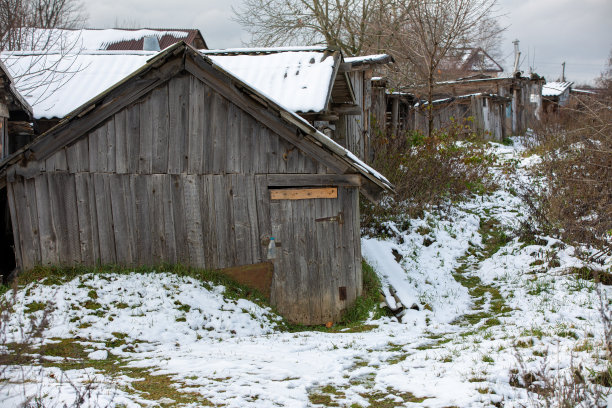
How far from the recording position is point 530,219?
13133 millimetres

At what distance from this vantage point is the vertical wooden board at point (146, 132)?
8.95 meters

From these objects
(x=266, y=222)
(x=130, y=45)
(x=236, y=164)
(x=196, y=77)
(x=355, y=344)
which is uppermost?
(x=130, y=45)

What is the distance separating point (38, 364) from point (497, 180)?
1645 cm

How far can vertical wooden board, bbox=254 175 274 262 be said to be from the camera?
Result: 9000 millimetres

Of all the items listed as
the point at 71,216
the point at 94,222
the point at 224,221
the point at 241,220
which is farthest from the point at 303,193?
the point at 71,216

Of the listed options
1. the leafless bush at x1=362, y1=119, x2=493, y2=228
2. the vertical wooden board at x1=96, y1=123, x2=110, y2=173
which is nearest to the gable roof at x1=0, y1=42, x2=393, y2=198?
the vertical wooden board at x1=96, y1=123, x2=110, y2=173

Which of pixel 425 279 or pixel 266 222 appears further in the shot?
pixel 425 279

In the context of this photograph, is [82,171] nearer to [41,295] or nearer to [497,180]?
[41,295]

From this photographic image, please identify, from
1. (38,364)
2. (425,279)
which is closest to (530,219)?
(425,279)

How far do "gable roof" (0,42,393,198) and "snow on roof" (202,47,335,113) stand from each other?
32.5 inches

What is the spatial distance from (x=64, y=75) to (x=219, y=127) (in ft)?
15.0

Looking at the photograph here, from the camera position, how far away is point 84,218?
905 centimetres

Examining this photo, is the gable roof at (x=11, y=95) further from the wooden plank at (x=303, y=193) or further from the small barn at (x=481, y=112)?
the small barn at (x=481, y=112)

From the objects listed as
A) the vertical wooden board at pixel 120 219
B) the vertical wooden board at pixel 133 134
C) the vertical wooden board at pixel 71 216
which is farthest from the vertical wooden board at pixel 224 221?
the vertical wooden board at pixel 71 216
